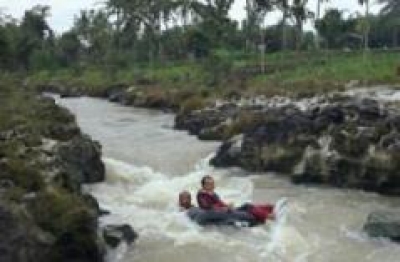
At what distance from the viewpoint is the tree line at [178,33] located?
63.8m

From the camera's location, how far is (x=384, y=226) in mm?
15883

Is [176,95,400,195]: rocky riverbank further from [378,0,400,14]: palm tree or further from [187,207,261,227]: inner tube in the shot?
[378,0,400,14]: palm tree

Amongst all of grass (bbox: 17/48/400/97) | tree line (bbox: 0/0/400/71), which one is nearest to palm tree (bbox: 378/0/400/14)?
tree line (bbox: 0/0/400/71)

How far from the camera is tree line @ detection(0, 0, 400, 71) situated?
63812 millimetres

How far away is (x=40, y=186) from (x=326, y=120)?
39.0 feet

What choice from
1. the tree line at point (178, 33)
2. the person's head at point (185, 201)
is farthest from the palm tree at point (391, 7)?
the person's head at point (185, 201)

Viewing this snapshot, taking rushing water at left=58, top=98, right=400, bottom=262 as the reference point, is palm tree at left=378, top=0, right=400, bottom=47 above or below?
above

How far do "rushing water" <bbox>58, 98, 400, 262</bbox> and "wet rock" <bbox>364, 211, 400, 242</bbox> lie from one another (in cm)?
16

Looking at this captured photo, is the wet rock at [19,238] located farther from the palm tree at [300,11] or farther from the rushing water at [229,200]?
the palm tree at [300,11]

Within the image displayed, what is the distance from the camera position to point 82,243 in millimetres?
13070

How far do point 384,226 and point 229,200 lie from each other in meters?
5.17

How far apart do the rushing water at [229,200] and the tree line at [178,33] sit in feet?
94.6

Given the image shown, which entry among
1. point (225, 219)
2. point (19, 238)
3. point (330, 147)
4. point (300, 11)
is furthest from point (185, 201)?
point (300, 11)

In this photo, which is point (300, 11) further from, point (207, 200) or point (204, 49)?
point (207, 200)
